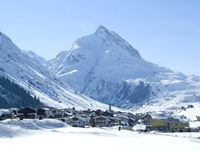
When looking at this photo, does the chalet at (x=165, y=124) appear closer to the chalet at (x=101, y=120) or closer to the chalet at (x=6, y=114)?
the chalet at (x=101, y=120)

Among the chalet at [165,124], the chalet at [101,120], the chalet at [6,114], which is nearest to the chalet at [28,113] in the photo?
the chalet at [6,114]

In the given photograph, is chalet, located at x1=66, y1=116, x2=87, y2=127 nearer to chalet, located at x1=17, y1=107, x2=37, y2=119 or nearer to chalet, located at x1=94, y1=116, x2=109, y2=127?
chalet, located at x1=94, y1=116, x2=109, y2=127

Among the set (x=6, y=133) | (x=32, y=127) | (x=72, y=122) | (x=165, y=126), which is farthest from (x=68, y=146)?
(x=165, y=126)

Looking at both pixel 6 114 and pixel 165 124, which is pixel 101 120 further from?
pixel 6 114

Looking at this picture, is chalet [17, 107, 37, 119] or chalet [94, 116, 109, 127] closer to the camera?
chalet [17, 107, 37, 119]

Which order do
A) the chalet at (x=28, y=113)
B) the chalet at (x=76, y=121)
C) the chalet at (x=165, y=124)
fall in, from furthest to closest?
1. the chalet at (x=165, y=124)
2. the chalet at (x=28, y=113)
3. the chalet at (x=76, y=121)

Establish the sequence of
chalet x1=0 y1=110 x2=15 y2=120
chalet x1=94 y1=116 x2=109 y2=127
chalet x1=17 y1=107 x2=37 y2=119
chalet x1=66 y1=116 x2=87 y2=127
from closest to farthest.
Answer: chalet x1=0 y1=110 x2=15 y2=120, chalet x1=66 y1=116 x2=87 y2=127, chalet x1=17 y1=107 x2=37 y2=119, chalet x1=94 y1=116 x2=109 y2=127

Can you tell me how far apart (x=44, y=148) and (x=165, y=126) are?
12352cm

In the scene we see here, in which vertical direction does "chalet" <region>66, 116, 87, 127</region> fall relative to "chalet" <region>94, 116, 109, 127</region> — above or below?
below

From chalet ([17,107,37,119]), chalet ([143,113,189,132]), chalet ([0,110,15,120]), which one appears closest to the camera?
chalet ([0,110,15,120])

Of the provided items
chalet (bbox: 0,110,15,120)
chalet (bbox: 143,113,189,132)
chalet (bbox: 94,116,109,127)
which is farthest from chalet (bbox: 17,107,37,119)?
chalet (bbox: 143,113,189,132)

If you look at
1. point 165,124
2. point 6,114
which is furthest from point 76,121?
point 165,124

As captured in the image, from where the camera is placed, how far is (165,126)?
19000cm

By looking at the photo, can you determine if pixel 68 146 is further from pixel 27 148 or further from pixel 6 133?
pixel 6 133
